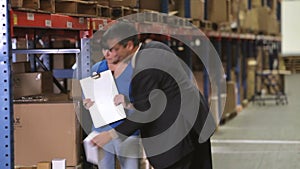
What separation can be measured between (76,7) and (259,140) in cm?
460

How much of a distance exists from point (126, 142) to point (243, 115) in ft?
25.7

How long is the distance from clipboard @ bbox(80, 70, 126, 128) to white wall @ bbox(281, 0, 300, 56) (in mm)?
23213

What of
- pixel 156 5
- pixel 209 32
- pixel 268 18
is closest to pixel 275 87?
pixel 268 18

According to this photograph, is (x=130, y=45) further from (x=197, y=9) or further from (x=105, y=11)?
(x=197, y=9)

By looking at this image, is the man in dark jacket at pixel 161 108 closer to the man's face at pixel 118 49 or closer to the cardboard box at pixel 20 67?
the man's face at pixel 118 49

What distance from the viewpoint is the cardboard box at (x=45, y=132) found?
11.9ft

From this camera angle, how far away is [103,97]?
131 inches

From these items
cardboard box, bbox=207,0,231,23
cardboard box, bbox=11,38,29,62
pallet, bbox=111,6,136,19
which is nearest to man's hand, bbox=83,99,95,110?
pallet, bbox=111,6,136,19

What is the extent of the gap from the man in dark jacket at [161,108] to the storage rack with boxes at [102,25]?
0.56 m

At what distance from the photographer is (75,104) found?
369cm

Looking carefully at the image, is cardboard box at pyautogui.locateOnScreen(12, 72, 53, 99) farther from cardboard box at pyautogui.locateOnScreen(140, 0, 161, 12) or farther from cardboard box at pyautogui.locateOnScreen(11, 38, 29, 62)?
cardboard box at pyautogui.locateOnScreen(140, 0, 161, 12)

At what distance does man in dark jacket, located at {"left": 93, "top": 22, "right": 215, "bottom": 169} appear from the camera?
315 cm

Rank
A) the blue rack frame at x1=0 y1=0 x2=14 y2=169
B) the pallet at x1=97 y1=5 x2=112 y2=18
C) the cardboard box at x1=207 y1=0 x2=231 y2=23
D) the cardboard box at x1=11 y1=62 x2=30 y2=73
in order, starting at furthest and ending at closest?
the cardboard box at x1=207 y1=0 x2=231 y2=23 → the pallet at x1=97 y1=5 x2=112 y2=18 → the cardboard box at x1=11 y1=62 x2=30 y2=73 → the blue rack frame at x1=0 y1=0 x2=14 y2=169

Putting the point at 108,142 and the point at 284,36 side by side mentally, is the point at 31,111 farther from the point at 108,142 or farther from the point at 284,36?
the point at 284,36
